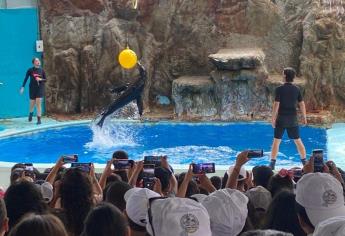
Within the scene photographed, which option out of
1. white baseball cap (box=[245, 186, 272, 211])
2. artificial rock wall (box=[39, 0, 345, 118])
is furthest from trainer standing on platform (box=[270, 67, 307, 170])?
artificial rock wall (box=[39, 0, 345, 118])

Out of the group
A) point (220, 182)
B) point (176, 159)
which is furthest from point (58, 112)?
point (220, 182)

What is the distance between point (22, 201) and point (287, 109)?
15.3 ft

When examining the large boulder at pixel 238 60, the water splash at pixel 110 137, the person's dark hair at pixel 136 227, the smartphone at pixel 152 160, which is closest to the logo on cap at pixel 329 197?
the person's dark hair at pixel 136 227

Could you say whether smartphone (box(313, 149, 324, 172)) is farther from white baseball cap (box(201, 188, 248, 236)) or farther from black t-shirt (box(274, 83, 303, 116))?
black t-shirt (box(274, 83, 303, 116))

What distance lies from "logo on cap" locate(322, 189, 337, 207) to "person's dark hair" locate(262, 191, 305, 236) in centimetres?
23

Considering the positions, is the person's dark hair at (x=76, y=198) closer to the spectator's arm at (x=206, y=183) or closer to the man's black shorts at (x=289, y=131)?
the spectator's arm at (x=206, y=183)

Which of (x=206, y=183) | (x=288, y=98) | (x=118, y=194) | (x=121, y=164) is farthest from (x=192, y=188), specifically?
(x=288, y=98)

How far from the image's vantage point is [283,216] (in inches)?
99.4

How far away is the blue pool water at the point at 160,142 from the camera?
865cm

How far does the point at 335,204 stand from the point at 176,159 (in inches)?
239

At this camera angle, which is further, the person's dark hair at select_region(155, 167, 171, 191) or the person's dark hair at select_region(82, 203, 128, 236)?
the person's dark hair at select_region(155, 167, 171, 191)

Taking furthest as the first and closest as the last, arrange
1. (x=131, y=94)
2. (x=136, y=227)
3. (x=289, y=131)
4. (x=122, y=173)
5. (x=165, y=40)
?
1. (x=165, y=40)
2. (x=131, y=94)
3. (x=289, y=131)
4. (x=122, y=173)
5. (x=136, y=227)

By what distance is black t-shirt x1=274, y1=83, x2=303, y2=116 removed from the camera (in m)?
6.78

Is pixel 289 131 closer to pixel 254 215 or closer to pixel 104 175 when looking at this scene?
pixel 104 175
